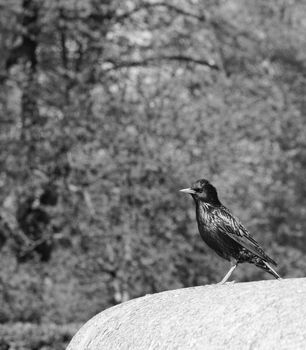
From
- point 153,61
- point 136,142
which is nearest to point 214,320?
point 136,142

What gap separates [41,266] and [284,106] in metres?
5.92

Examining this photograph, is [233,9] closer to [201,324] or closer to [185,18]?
[185,18]

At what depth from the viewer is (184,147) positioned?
41.6 ft

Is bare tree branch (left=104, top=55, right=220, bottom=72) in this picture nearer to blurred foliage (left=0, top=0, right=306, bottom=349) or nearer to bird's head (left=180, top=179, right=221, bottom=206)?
blurred foliage (left=0, top=0, right=306, bottom=349)

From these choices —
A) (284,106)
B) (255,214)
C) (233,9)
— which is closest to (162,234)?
(255,214)

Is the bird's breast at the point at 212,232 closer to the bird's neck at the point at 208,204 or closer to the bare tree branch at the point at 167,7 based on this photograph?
the bird's neck at the point at 208,204

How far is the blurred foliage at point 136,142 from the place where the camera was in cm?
1190

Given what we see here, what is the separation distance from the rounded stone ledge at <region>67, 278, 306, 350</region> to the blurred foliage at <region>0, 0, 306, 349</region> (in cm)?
638

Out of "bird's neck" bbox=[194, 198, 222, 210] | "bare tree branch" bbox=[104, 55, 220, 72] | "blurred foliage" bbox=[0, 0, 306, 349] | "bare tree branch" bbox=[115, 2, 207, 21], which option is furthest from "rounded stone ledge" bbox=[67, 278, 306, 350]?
"bare tree branch" bbox=[115, 2, 207, 21]

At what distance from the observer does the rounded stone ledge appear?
400cm

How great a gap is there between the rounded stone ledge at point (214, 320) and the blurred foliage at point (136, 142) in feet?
20.9

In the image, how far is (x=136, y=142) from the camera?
40.4ft

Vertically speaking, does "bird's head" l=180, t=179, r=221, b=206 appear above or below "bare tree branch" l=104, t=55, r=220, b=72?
above

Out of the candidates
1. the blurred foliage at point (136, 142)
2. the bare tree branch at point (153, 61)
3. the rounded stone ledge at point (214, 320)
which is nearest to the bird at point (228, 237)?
the rounded stone ledge at point (214, 320)
